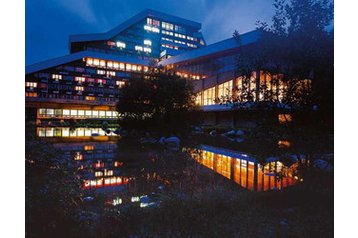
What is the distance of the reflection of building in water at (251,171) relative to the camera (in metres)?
5.33

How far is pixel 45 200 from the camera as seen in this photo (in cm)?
310

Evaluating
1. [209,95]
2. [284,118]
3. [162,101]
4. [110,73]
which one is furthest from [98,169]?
[110,73]

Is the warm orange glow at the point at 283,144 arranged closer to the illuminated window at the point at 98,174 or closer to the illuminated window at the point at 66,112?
the illuminated window at the point at 98,174

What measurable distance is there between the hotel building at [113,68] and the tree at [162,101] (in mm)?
1157

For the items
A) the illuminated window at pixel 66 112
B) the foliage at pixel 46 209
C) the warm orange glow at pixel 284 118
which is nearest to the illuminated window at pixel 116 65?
the illuminated window at pixel 66 112

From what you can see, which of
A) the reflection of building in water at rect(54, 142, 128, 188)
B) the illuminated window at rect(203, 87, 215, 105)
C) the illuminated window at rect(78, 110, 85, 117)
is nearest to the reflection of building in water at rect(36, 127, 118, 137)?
the reflection of building in water at rect(54, 142, 128, 188)

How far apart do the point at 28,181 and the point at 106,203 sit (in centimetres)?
140

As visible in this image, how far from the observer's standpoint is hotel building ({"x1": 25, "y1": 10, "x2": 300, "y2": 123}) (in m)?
29.1

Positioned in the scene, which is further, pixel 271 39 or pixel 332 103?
pixel 271 39

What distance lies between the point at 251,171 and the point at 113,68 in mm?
44604

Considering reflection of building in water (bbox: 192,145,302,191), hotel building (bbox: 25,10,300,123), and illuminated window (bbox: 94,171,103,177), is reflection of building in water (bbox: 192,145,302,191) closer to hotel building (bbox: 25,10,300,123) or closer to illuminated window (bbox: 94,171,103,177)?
Result: illuminated window (bbox: 94,171,103,177)

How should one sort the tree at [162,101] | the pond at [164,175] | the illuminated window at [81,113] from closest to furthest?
1. the pond at [164,175]
2. the tree at [162,101]
3. the illuminated window at [81,113]
